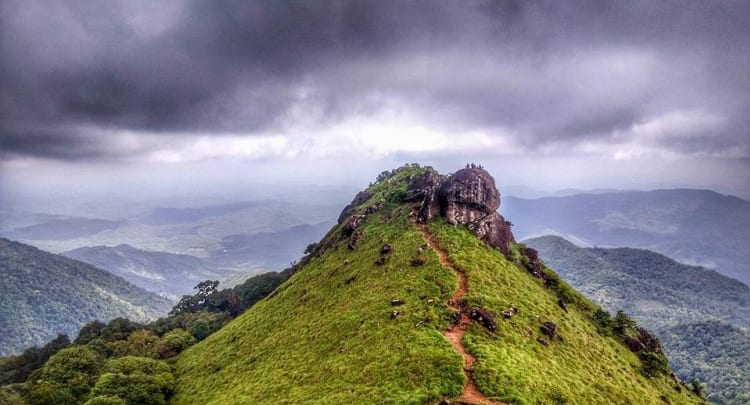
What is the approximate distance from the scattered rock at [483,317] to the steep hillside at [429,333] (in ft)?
0.41

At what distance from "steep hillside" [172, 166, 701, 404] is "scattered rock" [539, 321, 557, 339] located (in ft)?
0.54

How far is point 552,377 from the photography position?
140 ft

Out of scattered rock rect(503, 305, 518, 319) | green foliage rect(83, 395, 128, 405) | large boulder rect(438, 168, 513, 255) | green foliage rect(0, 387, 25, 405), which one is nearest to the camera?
scattered rock rect(503, 305, 518, 319)

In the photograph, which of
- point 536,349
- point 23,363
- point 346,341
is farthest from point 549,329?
point 23,363

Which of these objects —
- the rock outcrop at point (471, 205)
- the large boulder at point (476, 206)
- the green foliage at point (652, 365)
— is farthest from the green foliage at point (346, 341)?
the green foliage at point (652, 365)

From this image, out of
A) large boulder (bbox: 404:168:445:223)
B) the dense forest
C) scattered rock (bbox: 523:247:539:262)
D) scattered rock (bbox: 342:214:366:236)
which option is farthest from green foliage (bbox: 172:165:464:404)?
scattered rock (bbox: 523:247:539:262)

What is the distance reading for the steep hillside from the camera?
1618 inches

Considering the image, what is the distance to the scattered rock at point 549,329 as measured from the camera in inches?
2074

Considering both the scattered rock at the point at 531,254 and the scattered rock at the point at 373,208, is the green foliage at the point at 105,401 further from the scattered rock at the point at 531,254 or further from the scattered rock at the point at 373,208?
the scattered rock at the point at 531,254

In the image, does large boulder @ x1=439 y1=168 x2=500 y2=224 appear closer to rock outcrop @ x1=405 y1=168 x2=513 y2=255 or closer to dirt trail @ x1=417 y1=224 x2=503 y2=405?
rock outcrop @ x1=405 y1=168 x2=513 y2=255

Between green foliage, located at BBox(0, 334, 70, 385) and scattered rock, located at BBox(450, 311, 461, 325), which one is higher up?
scattered rock, located at BBox(450, 311, 461, 325)

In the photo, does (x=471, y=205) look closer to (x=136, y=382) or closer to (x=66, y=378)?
(x=136, y=382)

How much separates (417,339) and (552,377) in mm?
14347

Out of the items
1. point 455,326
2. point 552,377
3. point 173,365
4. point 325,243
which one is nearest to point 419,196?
point 325,243
